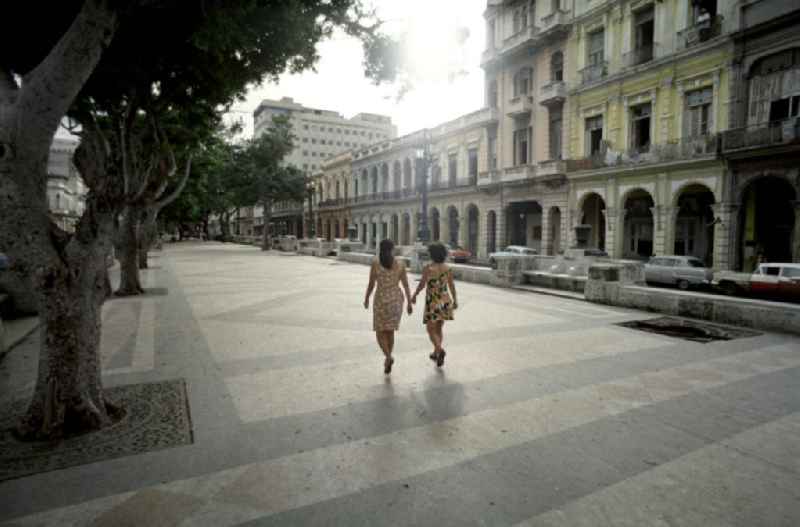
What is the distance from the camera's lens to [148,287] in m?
14.3

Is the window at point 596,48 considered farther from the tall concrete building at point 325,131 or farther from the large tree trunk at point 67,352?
the tall concrete building at point 325,131

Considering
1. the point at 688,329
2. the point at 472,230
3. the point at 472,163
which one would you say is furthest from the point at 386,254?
the point at 472,230

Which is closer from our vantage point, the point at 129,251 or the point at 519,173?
the point at 129,251

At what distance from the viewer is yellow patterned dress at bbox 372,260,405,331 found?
5660 mm

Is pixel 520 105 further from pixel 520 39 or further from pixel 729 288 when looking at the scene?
pixel 729 288

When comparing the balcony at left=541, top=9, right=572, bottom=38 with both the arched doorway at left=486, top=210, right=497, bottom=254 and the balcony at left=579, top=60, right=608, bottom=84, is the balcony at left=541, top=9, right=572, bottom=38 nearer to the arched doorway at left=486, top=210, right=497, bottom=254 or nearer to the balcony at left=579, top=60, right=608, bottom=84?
the balcony at left=579, top=60, right=608, bottom=84

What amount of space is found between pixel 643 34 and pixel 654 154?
6.57 m

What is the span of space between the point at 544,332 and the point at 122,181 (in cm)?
670

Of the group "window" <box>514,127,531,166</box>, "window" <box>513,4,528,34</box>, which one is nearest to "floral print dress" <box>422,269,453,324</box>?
"window" <box>514,127,531,166</box>

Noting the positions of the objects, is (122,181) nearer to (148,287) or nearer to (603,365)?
(603,365)

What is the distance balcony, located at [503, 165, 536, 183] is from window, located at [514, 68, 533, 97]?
501 centimetres

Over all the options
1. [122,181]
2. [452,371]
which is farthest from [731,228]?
[122,181]

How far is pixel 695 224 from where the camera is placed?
2286cm

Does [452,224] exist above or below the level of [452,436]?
above
